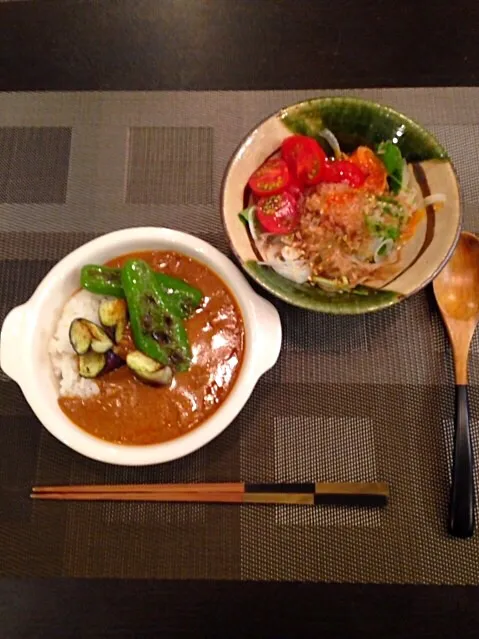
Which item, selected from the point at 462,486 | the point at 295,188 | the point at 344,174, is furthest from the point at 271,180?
the point at 462,486

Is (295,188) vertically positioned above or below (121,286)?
above

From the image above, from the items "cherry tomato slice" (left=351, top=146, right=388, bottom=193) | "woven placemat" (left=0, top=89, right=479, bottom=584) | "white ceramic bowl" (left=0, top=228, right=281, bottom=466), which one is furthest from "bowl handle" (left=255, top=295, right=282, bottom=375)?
"cherry tomato slice" (left=351, top=146, right=388, bottom=193)

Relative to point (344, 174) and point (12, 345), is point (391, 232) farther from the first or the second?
point (12, 345)

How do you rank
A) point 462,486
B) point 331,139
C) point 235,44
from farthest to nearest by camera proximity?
point 235,44 → point 331,139 → point 462,486

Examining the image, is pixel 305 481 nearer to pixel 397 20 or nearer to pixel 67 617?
pixel 67 617

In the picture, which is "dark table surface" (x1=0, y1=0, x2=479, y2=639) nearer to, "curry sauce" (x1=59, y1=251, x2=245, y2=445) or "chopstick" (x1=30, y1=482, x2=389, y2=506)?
"curry sauce" (x1=59, y1=251, x2=245, y2=445)

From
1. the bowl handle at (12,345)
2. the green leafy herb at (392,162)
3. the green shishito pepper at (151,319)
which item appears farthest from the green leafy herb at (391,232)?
the bowl handle at (12,345)

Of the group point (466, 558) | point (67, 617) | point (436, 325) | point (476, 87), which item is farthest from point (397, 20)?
point (67, 617)
